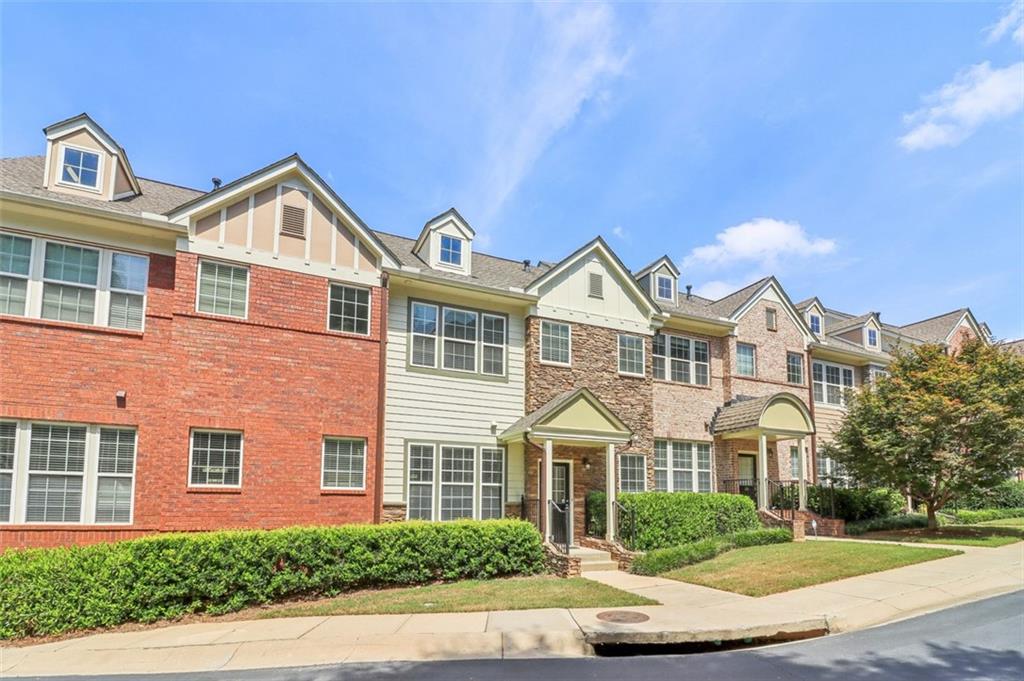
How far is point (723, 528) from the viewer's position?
17609 mm

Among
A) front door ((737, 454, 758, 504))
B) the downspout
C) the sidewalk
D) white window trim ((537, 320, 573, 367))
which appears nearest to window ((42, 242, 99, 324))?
the downspout

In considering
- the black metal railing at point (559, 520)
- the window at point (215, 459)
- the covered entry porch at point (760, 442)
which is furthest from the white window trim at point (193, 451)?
the covered entry porch at point (760, 442)

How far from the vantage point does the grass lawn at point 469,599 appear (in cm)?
1093

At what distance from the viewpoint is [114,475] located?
1273 centimetres

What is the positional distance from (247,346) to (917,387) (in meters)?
18.2

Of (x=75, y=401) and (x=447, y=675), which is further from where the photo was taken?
(x=75, y=401)

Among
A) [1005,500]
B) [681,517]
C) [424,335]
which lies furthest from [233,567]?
[1005,500]

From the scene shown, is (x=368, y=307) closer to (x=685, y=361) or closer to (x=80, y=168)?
(x=80, y=168)

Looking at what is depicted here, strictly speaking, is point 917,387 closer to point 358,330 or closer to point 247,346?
point 358,330

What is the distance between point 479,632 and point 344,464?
649cm

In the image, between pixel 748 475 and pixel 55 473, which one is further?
pixel 748 475

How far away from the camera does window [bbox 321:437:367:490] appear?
14430mm

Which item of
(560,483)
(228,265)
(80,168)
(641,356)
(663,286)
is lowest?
(560,483)

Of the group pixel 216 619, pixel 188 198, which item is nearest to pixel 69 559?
pixel 216 619
